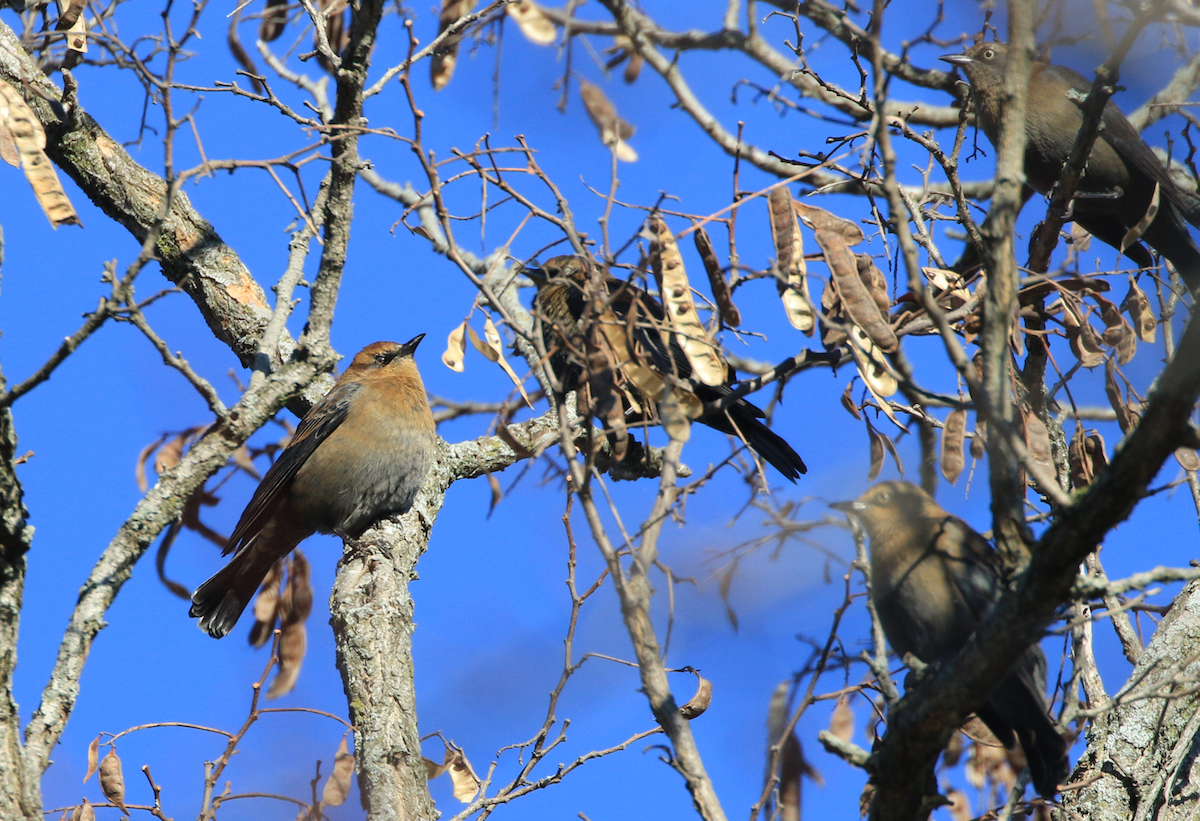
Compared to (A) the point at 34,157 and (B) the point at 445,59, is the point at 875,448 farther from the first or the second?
(B) the point at 445,59

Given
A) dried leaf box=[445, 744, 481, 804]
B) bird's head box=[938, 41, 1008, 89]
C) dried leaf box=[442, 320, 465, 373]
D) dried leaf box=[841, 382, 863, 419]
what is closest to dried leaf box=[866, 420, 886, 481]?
dried leaf box=[841, 382, 863, 419]

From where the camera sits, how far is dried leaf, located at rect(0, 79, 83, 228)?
2.80 metres

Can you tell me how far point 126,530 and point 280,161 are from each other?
1.29 m

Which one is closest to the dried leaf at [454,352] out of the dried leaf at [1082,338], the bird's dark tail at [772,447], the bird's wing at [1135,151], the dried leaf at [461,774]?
the dried leaf at [461,774]

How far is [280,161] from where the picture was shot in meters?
3.23

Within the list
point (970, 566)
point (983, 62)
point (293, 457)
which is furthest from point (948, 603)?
point (983, 62)

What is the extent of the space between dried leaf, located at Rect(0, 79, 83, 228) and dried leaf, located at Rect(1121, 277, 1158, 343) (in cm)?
330

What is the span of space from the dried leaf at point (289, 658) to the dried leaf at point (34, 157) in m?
2.33

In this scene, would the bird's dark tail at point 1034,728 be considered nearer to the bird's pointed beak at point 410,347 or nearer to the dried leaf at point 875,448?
the dried leaf at point 875,448

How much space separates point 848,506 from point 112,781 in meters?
2.60

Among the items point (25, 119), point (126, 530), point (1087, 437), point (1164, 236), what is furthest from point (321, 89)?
point (1164, 236)

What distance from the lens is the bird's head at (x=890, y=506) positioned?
11.8 ft

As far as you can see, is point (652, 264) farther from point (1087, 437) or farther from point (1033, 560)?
point (1087, 437)

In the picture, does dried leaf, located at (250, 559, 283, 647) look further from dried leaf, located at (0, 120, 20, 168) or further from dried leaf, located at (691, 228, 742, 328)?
dried leaf, located at (691, 228, 742, 328)
